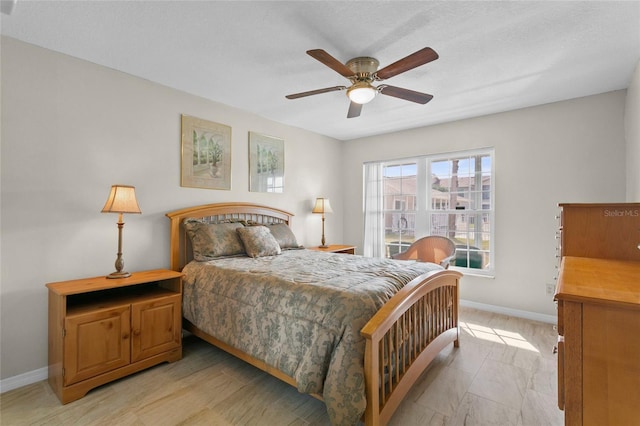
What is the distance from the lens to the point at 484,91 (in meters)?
3.16

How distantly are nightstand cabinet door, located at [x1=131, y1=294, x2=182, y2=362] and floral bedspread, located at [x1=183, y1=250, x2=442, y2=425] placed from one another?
0.16 meters

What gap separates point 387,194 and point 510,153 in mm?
1831

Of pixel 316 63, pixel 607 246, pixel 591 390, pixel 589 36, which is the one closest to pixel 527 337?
pixel 607 246

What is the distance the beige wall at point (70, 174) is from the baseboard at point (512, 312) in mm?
3724

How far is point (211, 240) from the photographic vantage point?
2994 mm

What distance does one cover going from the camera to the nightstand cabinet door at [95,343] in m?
2.04

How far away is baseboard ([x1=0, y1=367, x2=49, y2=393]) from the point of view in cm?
216

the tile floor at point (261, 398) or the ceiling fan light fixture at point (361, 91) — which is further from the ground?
the ceiling fan light fixture at point (361, 91)

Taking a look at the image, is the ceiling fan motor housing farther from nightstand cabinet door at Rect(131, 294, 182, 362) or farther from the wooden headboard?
nightstand cabinet door at Rect(131, 294, 182, 362)

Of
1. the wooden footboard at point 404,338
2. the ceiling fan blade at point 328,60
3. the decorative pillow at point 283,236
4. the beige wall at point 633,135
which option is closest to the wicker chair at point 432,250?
the wooden footboard at point 404,338

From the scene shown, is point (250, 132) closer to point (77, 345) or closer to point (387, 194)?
point (387, 194)

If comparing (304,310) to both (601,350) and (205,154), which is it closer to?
(601,350)

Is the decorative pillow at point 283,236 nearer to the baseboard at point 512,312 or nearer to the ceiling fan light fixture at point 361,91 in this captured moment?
the ceiling fan light fixture at point 361,91

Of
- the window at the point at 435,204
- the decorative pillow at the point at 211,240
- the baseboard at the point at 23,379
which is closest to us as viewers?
the baseboard at the point at 23,379
